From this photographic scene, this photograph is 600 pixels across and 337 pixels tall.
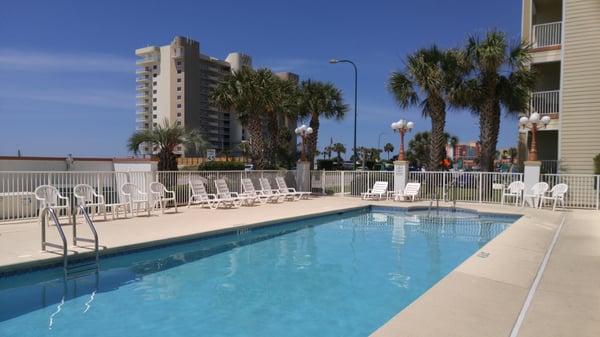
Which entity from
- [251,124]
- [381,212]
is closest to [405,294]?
[381,212]

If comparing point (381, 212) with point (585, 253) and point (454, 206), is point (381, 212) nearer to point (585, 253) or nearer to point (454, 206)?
point (454, 206)

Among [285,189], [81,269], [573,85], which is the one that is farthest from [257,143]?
[81,269]

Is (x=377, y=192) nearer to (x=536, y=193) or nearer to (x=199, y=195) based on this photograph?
(x=536, y=193)

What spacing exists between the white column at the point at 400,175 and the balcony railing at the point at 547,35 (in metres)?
8.94

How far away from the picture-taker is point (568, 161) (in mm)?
19453

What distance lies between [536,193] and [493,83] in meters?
5.84

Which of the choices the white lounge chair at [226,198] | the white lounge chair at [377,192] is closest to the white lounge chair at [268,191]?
the white lounge chair at [226,198]

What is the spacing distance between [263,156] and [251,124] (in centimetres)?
173

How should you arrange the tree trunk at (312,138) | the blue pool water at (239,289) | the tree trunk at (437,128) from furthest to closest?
the tree trunk at (312,138), the tree trunk at (437,128), the blue pool water at (239,289)

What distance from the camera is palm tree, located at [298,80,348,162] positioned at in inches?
1038

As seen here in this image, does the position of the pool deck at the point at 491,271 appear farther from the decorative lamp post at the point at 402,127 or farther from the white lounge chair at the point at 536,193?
the decorative lamp post at the point at 402,127

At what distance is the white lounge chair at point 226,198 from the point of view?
1510 cm

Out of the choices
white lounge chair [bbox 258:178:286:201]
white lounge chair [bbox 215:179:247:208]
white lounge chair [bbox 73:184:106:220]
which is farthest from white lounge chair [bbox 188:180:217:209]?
white lounge chair [bbox 73:184:106:220]

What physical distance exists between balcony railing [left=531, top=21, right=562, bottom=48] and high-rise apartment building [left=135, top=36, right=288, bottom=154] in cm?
9553
